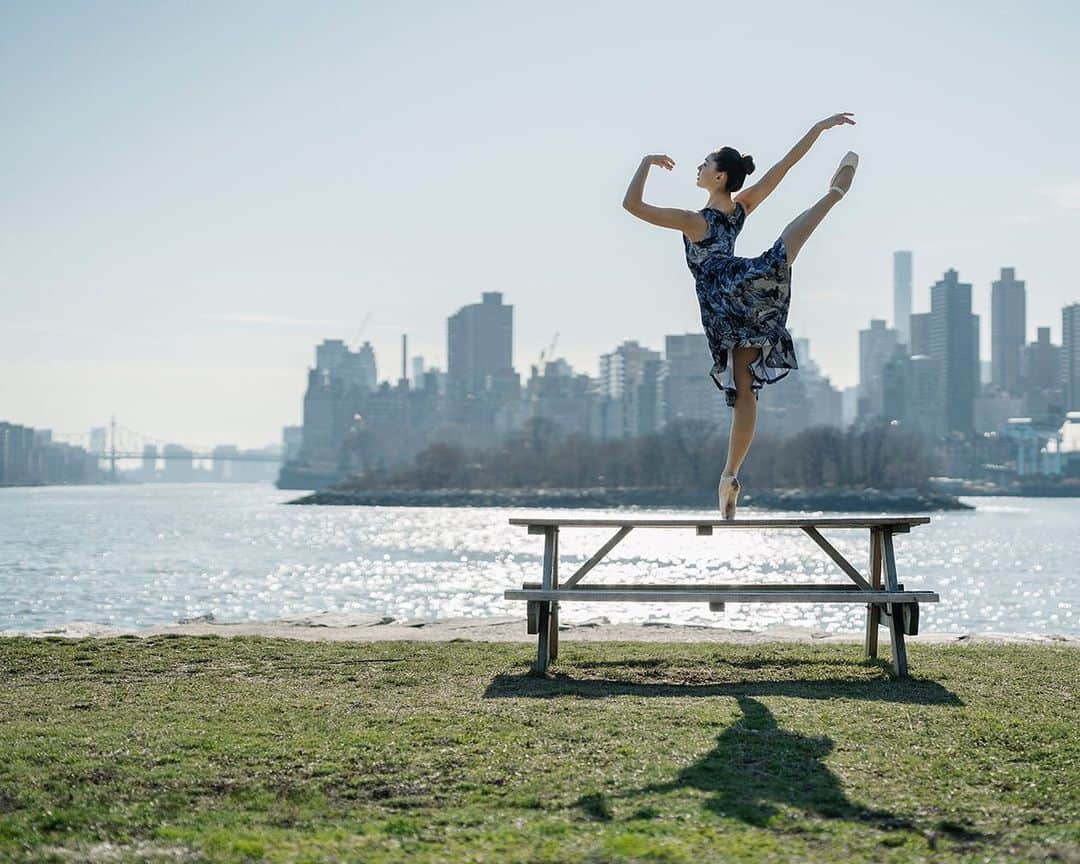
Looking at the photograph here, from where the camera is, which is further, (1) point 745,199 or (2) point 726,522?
(1) point 745,199

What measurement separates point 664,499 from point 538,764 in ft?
479

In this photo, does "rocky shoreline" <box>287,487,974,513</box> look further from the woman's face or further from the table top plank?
the woman's face

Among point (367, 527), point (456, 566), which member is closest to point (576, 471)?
point (367, 527)

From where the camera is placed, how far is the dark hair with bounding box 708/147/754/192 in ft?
30.7

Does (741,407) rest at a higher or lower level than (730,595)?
higher

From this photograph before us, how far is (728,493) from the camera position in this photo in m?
9.47

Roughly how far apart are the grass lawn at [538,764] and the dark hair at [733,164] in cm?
360

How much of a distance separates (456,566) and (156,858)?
61044 millimetres

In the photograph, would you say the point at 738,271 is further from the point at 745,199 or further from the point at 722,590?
the point at 722,590

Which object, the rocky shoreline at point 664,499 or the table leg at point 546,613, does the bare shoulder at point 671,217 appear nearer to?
the table leg at point 546,613

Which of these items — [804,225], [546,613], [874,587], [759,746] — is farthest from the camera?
[874,587]

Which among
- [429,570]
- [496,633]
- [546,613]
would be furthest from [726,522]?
[429,570]

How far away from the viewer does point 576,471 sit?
576ft

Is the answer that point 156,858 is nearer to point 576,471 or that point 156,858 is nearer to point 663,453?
point 663,453
